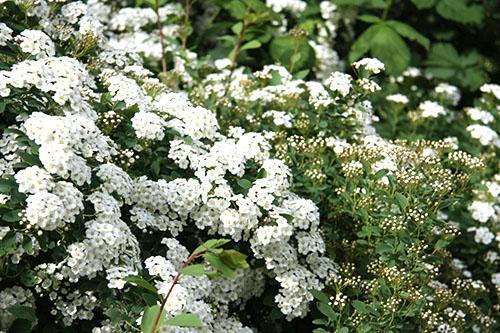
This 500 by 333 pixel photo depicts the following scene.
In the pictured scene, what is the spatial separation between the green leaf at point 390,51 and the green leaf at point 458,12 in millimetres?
711

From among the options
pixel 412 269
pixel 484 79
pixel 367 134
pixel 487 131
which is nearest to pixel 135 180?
pixel 412 269

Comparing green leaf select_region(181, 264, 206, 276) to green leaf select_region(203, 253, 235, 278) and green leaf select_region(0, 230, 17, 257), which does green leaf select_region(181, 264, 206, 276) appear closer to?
green leaf select_region(203, 253, 235, 278)

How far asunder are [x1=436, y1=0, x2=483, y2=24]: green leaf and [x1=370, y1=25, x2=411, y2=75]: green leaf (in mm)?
711

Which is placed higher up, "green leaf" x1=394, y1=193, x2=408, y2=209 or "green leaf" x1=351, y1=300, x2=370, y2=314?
"green leaf" x1=394, y1=193, x2=408, y2=209

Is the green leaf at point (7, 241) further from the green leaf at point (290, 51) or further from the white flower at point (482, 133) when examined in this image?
the white flower at point (482, 133)

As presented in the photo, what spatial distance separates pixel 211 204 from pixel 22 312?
78cm

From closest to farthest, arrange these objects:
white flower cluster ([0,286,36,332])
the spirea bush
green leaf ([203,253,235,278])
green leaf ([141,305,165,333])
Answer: green leaf ([203,253,235,278]), green leaf ([141,305,165,333]), the spirea bush, white flower cluster ([0,286,36,332])

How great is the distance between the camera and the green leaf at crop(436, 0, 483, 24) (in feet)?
19.1

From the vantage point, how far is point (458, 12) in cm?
588

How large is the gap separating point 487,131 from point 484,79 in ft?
5.38

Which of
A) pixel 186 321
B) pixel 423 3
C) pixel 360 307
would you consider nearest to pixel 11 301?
pixel 186 321

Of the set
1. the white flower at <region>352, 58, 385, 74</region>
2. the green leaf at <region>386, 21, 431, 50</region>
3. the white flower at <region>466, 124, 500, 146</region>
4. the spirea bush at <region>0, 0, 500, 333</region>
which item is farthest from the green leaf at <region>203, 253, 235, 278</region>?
the green leaf at <region>386, 21, 431, 50</region>

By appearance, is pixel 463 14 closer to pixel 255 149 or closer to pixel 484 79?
pixel 484 79

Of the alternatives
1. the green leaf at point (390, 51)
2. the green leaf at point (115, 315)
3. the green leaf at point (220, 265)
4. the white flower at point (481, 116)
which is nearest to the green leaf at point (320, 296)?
the green leaf at point (115, 315)
